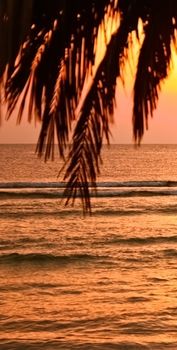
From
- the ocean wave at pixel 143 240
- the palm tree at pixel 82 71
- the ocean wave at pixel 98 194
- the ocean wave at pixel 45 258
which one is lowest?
the ocean wave at pixel 98 194

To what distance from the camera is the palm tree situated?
2797mm

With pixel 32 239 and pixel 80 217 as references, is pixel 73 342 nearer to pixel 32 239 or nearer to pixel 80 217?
pixel 32 239

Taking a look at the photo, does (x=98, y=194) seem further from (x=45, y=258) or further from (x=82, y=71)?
(x=82, y=71)

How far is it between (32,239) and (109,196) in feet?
54.1

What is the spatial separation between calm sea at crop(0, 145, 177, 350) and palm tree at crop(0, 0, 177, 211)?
38 cm

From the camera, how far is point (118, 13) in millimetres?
3057

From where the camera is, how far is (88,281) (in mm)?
11734

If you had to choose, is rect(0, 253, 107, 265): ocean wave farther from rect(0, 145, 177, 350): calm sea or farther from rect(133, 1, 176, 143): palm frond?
rect(133, 1, 176, 143): palm frond

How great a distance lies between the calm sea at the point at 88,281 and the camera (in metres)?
7.88

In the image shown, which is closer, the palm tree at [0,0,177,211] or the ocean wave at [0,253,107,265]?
the palm tree at [0,0,177,211]

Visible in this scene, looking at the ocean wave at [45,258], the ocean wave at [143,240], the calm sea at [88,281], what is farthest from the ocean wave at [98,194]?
the ocean wave at [45,258]

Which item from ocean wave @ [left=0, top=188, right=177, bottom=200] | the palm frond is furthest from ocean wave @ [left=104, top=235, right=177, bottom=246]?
ocean wave @ [left=0, top=188, right=177, bottom=200]

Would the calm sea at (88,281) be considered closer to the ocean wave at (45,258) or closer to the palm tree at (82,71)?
the ocean wave at (45,258)

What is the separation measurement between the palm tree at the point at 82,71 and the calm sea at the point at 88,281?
15.1 inches
